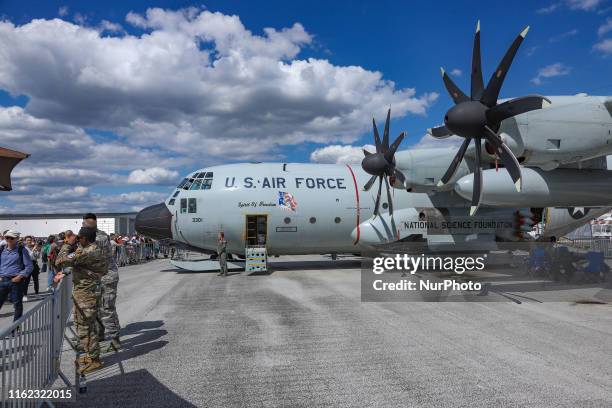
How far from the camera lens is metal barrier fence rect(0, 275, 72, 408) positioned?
376 cm

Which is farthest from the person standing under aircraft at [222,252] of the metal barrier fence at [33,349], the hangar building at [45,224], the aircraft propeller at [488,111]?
the hangar building at [45,224]

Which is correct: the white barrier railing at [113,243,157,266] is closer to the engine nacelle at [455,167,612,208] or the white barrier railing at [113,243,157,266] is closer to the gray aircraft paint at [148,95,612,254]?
the gray aircraft paint at [148,95,612,254]

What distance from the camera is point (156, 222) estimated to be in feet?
57.7

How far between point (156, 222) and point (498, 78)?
14.0 metres

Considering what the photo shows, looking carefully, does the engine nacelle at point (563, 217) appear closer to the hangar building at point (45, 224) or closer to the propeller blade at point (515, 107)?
the propeller blade at point (515, 107)

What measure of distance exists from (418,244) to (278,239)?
5780 mm

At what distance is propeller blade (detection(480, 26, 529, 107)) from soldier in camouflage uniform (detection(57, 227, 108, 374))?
9.30 metres

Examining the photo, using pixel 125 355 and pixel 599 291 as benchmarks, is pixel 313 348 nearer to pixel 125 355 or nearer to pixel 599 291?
pixel 125 355

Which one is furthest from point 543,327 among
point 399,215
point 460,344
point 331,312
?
point 399,215

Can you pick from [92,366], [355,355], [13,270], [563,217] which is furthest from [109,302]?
[563,217]

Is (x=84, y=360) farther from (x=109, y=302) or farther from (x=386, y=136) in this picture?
(x=386, y=136)

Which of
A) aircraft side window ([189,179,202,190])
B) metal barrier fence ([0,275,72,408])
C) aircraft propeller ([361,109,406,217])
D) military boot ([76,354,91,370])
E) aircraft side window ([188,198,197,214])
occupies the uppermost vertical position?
aircraft propeller ([361,109,406,217])

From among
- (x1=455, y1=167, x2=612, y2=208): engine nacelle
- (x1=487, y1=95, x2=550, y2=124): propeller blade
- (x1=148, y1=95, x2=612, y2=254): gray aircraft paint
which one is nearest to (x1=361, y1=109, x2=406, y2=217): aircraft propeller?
(x1=148, y1=95, x2=612, y2=254): gray aircraft paint

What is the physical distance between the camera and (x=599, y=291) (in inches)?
475
